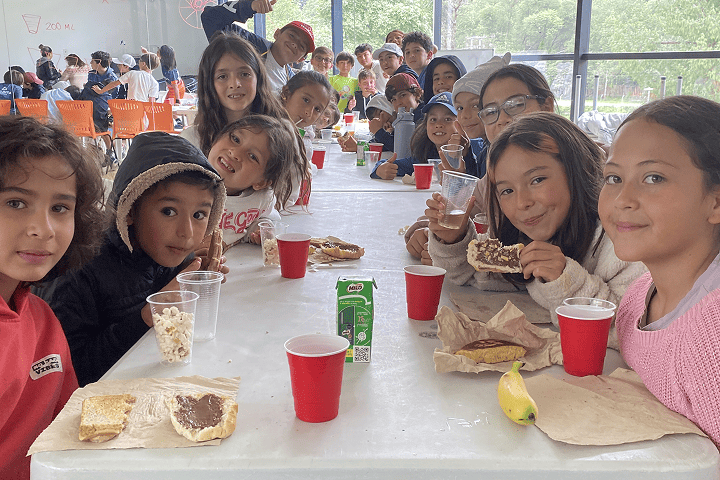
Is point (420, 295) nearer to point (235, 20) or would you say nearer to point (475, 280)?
point (475, 280)

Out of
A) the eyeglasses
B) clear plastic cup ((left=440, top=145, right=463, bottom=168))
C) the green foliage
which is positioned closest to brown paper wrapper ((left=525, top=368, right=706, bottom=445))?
the eyeglasses

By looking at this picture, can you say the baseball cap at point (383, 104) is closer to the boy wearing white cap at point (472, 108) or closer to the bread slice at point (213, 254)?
the boy wearing white cap at point (472, 108)

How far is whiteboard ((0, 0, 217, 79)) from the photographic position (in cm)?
731

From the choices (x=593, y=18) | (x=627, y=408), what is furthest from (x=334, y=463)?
(x=593, y=18)

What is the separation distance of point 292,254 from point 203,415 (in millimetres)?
998

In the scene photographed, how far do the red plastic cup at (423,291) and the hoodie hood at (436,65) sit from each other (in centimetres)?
381

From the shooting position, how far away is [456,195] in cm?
187

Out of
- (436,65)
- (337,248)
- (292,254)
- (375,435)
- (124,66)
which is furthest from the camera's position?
(124,66)

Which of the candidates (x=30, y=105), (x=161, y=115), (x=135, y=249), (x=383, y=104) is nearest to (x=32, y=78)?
(x=30, y=105)

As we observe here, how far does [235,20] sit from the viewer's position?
5297 millimetres

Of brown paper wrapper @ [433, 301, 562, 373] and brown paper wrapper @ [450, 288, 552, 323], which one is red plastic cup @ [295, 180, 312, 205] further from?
brown paper wrapper @ [433, 301, 562, 373]

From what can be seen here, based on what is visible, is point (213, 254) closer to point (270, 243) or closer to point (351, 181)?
point (270, 243)

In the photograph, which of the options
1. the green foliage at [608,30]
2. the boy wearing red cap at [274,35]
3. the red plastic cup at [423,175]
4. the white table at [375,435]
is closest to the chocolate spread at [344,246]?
the white table at [375,435]

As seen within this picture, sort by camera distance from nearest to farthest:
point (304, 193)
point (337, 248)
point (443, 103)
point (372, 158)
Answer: point (337, 248) < point (304, 193) < point (443, 103) < point (372, 158)
